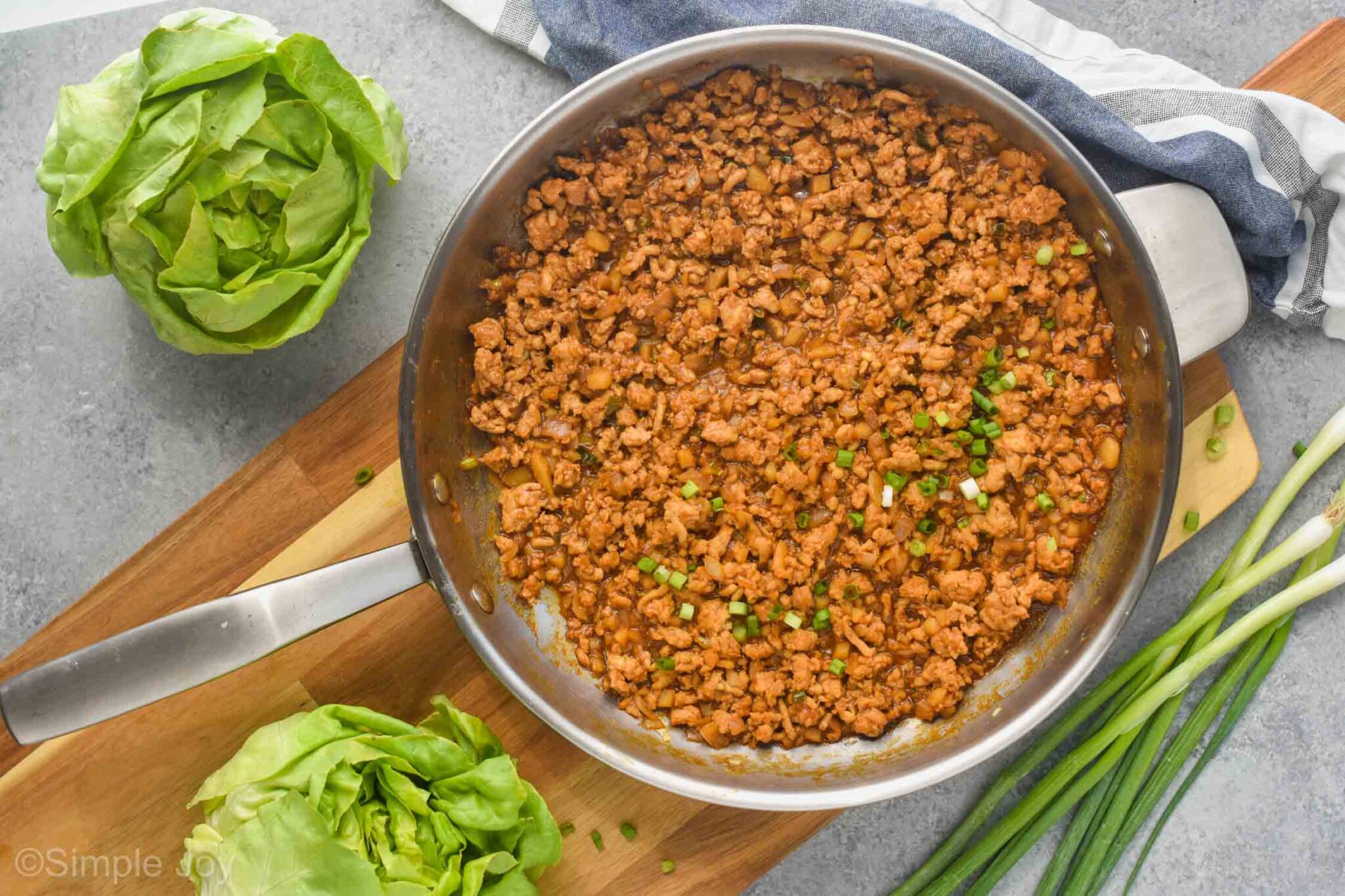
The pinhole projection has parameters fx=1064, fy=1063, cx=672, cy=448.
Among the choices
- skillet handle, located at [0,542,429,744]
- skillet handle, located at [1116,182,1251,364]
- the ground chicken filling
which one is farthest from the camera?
the ground chicken filling

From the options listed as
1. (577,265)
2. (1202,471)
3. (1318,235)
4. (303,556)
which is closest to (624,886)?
(303,556)

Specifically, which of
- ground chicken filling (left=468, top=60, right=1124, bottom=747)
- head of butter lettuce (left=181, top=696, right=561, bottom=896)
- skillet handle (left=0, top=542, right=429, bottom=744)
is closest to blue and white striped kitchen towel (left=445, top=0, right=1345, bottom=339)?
ground chicken filling (left=468, top=60, right=1124, bottom=747)

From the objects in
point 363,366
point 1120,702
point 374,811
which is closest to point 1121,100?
point 1120,702

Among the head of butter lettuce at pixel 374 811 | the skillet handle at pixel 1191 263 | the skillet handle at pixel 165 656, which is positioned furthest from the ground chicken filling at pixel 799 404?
the skillet handle at pixel 165 656

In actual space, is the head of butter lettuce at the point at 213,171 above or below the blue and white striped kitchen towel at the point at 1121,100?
below

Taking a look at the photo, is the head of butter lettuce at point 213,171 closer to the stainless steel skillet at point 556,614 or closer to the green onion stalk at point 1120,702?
the stainless steel skillet at point 556,614

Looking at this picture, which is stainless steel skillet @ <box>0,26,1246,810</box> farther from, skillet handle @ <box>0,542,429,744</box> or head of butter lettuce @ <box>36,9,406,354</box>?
head of butter lettuce @ <box>36,9,406,354</box>
